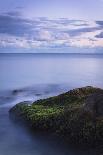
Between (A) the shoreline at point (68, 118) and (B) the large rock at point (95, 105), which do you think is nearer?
(A) the shoreline at point (68, 118)

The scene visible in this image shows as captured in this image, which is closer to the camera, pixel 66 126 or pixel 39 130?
pixel 66 126

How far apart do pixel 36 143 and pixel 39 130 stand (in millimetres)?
2173

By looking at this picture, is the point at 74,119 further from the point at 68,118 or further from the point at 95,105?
the point at 95,105

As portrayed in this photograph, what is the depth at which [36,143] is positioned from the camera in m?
24.4

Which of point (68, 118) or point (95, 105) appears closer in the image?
point (95, 105)

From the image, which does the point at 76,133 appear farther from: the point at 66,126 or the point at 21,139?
the point at 21,139

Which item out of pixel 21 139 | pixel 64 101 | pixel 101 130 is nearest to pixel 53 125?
pixel 21 139

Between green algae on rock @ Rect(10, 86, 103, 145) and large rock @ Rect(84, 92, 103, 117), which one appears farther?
large rock @ Rect(84, 92, 103, 117)

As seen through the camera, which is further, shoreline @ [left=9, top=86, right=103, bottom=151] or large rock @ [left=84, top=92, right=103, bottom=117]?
large rock @ [left=84, top=92, right=103, bottom=117]

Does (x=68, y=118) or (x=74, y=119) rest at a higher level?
(x=68, y=118)

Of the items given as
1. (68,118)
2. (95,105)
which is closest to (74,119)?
(68,118)

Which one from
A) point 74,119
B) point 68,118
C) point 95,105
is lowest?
point 74,119

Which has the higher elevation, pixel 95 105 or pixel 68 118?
pixel 95 105

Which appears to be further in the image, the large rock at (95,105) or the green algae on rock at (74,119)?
the large rock at (95,105)
